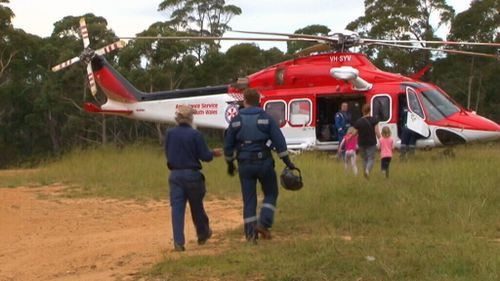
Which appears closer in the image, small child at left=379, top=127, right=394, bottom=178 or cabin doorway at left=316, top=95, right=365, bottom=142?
small child at left=379, top=127, right=394, bottom=178

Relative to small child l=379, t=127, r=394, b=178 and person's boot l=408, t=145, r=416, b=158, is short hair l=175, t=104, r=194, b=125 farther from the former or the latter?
person's boot l=408, t=145, r=416, b=158

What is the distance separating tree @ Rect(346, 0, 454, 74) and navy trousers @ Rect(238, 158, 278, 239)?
32581 mm

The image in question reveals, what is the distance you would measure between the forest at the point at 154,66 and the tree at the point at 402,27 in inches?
2.3

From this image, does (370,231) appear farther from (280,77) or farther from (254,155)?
(280,77)

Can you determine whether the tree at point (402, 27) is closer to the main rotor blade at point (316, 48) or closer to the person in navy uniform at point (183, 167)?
the main rotor blade at point (316, 48)

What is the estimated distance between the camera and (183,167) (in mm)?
6926

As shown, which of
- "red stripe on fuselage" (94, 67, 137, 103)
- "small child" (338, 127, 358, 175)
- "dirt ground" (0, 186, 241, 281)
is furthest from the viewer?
"red stripe on fuselage" (94, 67, 137, 103)

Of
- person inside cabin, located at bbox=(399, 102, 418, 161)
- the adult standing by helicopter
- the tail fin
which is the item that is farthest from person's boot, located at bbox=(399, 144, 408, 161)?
the tail fin

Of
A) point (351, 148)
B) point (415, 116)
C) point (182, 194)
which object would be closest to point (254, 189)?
point (182, 194)

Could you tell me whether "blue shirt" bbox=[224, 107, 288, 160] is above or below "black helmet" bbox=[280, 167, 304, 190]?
above

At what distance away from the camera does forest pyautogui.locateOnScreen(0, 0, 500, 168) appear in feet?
125

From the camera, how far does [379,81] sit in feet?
55.5

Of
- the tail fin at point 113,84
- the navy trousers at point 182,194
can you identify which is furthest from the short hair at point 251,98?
the tail fin at point 113,84

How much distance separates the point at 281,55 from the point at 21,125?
55.5 ft
